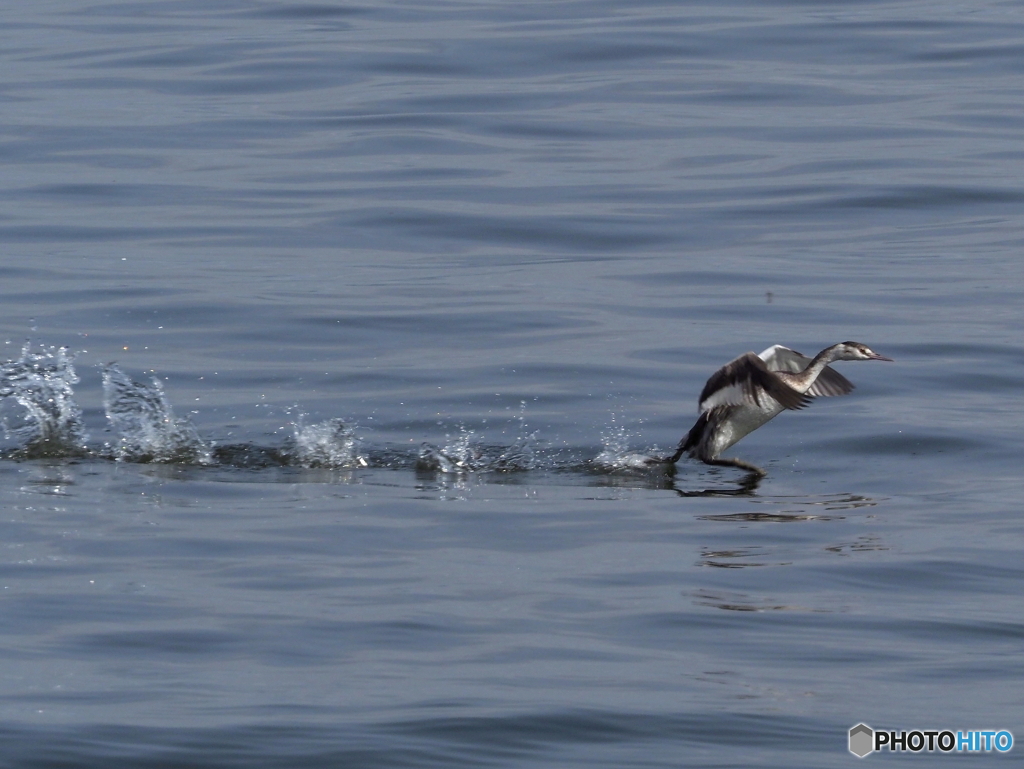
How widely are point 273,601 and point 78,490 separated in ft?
8.94

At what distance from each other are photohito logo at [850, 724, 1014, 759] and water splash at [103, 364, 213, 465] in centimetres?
584

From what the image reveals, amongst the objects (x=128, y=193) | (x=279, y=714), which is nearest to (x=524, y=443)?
(x=279, y=714)

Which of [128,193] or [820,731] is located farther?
[128,193]

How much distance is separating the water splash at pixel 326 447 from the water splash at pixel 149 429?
0.57 metres

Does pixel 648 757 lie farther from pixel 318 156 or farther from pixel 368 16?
pixel 368 16

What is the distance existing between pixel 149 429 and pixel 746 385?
12.5 feet

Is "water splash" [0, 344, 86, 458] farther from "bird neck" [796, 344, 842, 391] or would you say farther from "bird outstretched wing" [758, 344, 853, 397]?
"bird neck" [796, 344, 842, 391]

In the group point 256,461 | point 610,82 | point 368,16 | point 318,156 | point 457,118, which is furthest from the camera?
point 368,16

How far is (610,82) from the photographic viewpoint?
28969mm

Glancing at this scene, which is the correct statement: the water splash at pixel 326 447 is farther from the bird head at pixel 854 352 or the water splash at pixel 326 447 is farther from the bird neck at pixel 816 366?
the bird head at pixel 854 352

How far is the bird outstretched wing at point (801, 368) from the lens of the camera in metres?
12.4

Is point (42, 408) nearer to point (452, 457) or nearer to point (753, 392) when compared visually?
point (452, 457)

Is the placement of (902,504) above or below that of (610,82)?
below

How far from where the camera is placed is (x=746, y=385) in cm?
1143
